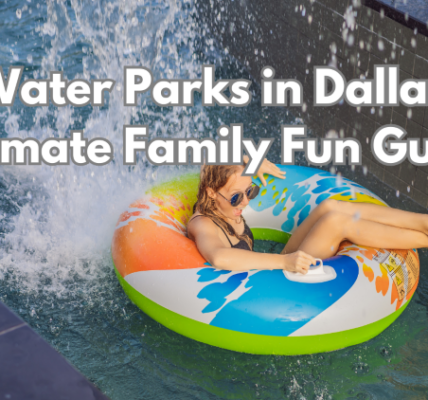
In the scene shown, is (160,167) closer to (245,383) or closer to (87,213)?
(87,213)

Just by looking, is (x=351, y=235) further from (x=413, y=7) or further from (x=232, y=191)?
(x=413, y=7)

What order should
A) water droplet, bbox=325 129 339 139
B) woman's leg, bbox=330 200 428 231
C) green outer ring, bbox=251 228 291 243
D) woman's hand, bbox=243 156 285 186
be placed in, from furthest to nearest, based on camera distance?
water droplet, bbox=325 129 339 139 → green outer ring, bbox=251 228 291 243 → woman's hand, bbox=243 156 285 186 → woman's leg, bbox=330 200 428 231

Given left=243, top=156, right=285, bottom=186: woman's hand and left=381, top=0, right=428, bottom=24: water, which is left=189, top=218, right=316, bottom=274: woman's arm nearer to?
left=243, top=156, right=285, bottom=186: woman's hand

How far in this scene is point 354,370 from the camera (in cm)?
299

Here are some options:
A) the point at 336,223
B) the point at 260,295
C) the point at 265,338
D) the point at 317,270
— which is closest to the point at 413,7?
the point at 336,223

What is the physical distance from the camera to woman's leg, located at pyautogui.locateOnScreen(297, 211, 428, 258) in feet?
10.4

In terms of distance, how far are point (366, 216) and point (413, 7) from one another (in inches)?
74.9

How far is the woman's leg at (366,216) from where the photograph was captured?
10.4 feet

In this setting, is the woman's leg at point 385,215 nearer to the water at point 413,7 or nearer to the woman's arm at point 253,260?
the woman's arm at point 253,260

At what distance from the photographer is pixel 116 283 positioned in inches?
146

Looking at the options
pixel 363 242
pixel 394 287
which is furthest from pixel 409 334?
pixel 363 242

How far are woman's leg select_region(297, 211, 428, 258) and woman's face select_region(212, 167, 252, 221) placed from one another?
17.7 inches

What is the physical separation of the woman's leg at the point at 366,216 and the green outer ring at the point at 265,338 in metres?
0.52

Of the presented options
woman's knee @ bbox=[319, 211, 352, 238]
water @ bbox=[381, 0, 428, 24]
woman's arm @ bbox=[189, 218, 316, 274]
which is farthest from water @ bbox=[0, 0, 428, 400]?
water @ bbox=[381, 0, 428, 24]
